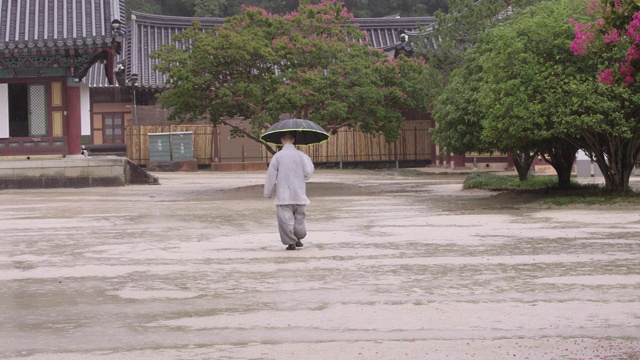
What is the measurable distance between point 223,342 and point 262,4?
66.5m

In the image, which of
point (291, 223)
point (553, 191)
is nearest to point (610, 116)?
point (553, 191)

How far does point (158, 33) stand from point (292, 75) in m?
27.6

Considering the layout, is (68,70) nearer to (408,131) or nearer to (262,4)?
(408,131)

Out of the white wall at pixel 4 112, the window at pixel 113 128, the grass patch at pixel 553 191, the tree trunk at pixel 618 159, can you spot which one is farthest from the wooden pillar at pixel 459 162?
the tree trunk at pixel 618 159

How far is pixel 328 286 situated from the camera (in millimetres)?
9922

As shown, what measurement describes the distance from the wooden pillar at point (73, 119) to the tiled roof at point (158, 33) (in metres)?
15.1

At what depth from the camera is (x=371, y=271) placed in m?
11.0

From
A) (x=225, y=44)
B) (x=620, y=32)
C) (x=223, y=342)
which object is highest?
(x=225, y=44)

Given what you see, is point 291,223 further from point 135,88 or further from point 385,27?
point 385,27

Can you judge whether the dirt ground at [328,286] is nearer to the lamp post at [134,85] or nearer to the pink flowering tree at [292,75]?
the pink flowering tree at [292,75]

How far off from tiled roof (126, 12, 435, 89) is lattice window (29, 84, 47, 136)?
15.3 meters

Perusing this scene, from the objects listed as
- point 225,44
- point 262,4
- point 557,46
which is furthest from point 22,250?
point 262,4

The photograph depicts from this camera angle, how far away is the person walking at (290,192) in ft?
43.2

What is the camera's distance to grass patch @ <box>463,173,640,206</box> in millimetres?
19859
